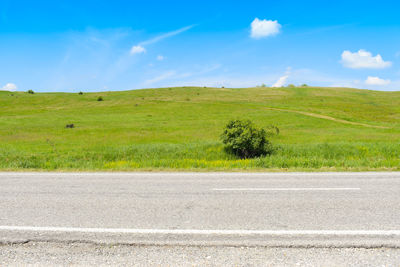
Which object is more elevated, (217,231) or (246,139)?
(246,139)

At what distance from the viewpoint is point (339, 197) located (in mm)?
7574

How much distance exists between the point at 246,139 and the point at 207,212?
45.4 feet

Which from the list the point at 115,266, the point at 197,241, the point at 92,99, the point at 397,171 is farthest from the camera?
the point at 92,99

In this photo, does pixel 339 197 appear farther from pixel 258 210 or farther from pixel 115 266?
pixel 115 266

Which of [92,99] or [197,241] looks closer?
[197,241]

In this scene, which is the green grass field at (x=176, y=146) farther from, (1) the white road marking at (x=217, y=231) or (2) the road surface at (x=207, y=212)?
(1) the white road marking at (x=217, y=231)

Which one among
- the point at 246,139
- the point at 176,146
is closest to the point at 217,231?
the point at 246,139

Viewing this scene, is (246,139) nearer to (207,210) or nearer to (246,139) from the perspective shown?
(246,139)

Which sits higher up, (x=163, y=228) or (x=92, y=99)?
(x=92, y=99)

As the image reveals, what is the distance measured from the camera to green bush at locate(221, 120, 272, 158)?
2003 centimetres

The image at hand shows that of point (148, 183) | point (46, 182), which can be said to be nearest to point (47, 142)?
point (46, 182)

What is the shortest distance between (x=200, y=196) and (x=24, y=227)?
13.1ft

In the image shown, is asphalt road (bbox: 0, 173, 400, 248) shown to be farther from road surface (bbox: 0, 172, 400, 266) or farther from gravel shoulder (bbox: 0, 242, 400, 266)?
gravel shoulder (bbox: 0, 242, 400, 266)

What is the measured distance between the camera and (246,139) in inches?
784
